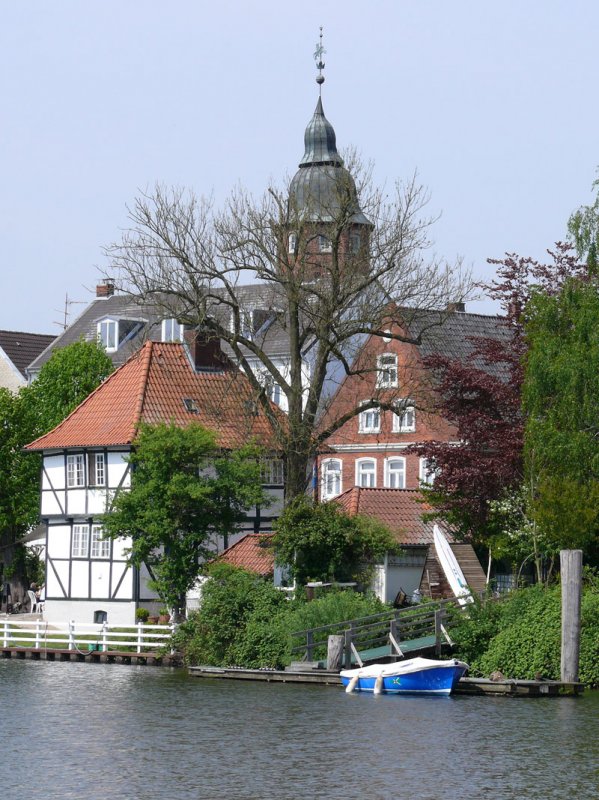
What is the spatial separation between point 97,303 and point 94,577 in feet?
134

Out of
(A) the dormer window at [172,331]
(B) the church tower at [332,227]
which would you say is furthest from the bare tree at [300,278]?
(A) the dormer window at [172,331]

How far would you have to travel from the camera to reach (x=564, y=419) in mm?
45188

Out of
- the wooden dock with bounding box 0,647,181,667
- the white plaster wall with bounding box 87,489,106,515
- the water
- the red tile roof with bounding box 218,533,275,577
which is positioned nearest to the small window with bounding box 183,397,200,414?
the white plaster wall with bounding box 87,489,106,515

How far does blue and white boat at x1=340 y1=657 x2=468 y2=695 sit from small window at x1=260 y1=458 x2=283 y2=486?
12063 millimetres

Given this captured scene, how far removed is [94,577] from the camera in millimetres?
55281

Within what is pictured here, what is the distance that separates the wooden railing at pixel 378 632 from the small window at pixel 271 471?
8.46 metres

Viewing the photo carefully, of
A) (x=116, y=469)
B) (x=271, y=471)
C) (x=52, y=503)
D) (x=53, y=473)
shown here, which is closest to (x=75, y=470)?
(x=53, y=473)

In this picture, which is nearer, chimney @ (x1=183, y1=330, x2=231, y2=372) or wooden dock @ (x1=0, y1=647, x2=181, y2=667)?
wooden dock @ (x1=0, y1=647, x2=181, y2=667)

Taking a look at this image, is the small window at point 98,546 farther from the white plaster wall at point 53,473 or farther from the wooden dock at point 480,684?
the wooden dock at point 480,684

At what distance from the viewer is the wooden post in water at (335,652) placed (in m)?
41.1

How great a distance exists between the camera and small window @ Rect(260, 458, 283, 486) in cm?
5103

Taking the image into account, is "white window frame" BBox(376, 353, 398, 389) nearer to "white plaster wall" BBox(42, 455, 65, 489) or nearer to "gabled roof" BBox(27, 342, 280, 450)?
"gabled roof" BBox(27, 342, 280, 450)

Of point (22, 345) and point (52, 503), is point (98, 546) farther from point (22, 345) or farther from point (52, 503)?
point (22, 345)

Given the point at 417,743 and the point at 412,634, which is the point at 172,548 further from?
the point at 417,743
